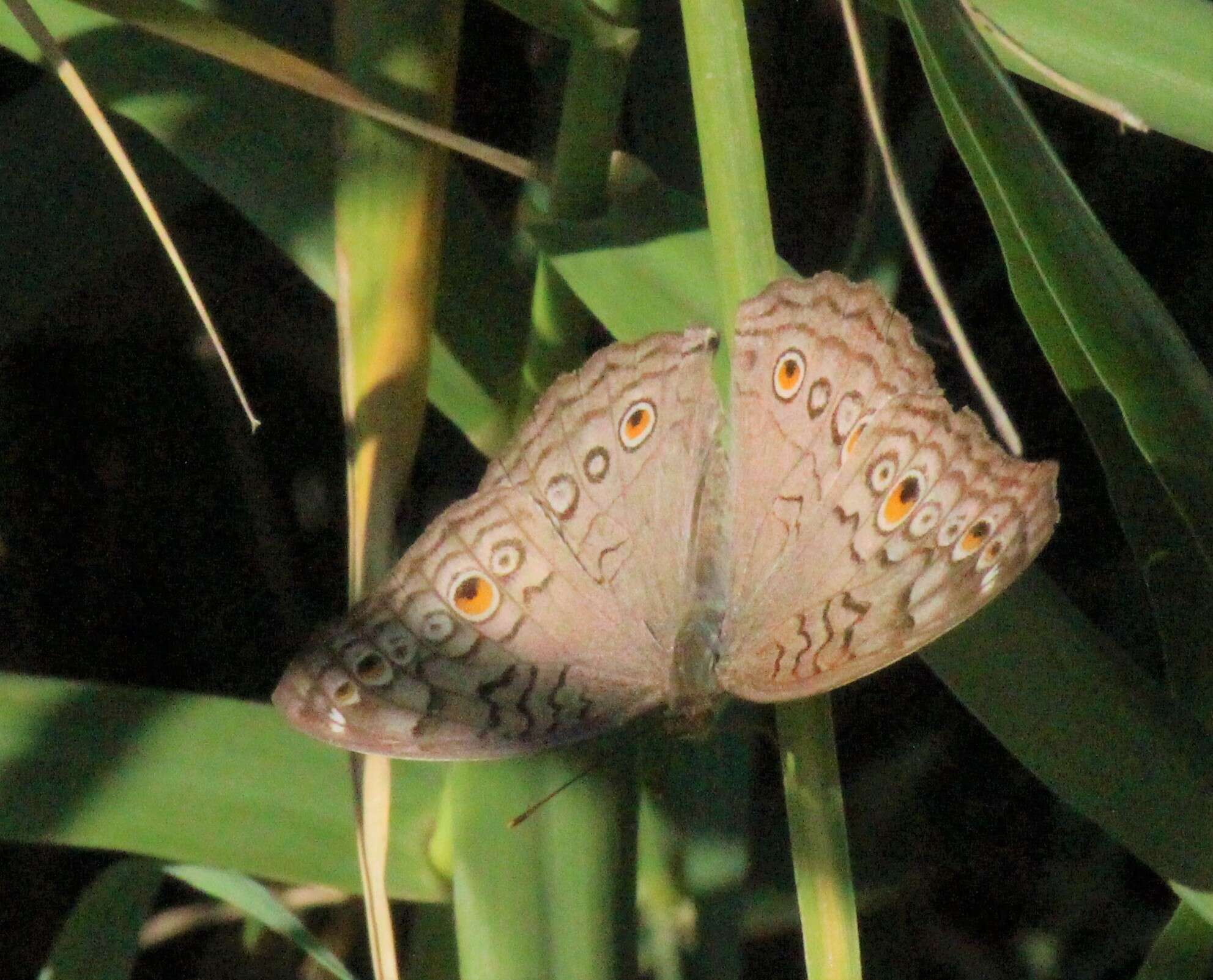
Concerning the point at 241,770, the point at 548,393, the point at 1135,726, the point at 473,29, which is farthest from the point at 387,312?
the point at 473,29

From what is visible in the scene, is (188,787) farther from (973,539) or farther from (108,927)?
(973,539)

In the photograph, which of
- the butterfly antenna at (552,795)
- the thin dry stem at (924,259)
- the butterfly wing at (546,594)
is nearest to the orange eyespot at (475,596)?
the butterfly wing at (546,594)

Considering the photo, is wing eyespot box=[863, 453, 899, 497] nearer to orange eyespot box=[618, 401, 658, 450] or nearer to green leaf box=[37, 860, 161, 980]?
orange eyespot box=[618, 401, 658, 450]

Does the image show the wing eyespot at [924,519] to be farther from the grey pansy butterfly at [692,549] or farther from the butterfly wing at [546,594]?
the butterfly wing at [546,594]

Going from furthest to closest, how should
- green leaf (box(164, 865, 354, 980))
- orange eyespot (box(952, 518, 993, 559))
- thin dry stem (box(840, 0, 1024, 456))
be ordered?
1. green leaf (box(164, 865, 354, 980))
2. orange eyespot (box(952, 518, 993, 559))
3. thin dry stem (box(840, 0, 1024, 456))

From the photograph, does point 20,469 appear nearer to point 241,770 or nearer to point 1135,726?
point 241,770

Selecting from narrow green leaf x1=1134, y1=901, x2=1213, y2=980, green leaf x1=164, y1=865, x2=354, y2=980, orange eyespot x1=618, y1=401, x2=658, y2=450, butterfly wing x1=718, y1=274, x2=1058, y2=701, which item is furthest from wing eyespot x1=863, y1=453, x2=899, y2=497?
green leaf x1=164, y1=865, x2=354, y2=980

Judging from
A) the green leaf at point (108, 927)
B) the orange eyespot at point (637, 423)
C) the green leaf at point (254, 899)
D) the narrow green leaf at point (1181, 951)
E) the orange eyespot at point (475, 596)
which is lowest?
the narrow green leaf at point (1181, 951)

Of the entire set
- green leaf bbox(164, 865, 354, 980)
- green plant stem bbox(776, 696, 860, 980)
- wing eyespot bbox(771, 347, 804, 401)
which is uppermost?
wing eyespot bbox(771, 347, 804, 401)
